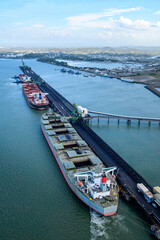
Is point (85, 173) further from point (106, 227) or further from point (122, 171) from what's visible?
point (122, 171)

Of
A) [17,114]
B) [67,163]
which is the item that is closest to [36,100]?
[17,114]

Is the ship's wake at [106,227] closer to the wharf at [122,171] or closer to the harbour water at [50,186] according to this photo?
the harbour water at [50,186]

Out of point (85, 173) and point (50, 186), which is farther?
point (50, 186)

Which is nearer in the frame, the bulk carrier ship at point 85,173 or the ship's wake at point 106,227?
the ship's wake at point 106,227

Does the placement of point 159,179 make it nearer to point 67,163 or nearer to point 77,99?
point 67,163

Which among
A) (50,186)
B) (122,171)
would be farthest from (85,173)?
(122,171)

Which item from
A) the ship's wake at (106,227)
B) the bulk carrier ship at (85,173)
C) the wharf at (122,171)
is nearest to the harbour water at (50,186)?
the ship's wake at (106,227)
